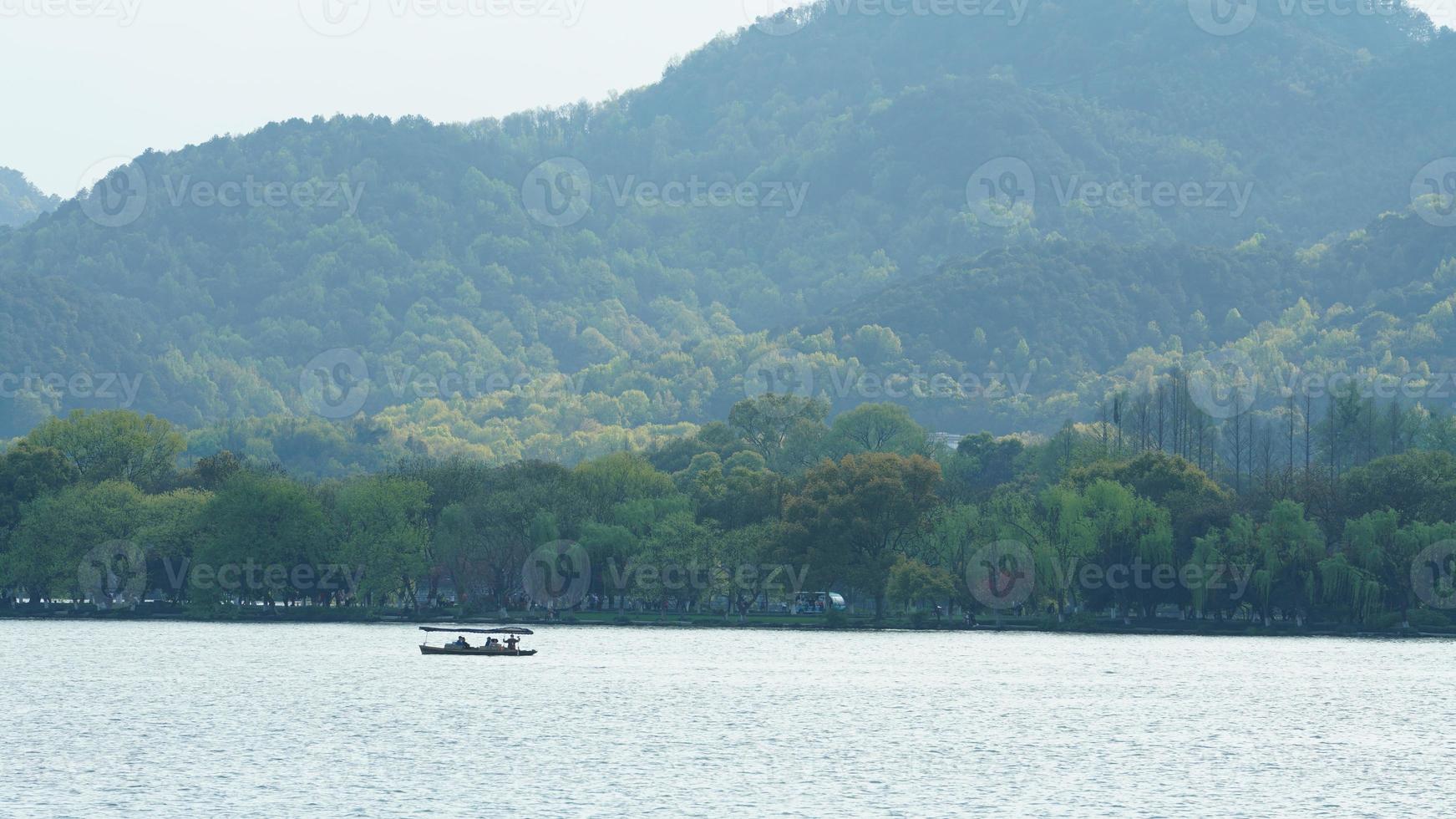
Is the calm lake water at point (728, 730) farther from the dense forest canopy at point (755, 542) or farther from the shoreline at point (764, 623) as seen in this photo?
the dense forest canopy at point (755, 542)

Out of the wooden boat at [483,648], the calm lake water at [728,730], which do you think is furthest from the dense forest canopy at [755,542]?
the wooden boat at [483,648]

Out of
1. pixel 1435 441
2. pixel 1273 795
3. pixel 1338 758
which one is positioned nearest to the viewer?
pixel 1273 795

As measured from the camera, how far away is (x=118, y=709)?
82812 mm

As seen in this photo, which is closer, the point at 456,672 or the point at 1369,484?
the point at 456,672

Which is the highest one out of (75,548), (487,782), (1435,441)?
(1435,441)

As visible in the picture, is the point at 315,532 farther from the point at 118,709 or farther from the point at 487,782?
the point at 487,782

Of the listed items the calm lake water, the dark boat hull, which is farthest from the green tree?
the dark boat hull

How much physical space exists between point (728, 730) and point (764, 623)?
6167 centimetres

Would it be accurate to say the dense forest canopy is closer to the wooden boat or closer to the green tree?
the green tree

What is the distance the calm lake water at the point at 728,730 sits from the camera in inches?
2398

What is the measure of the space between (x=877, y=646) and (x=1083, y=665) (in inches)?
731

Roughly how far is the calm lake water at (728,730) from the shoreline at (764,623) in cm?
503

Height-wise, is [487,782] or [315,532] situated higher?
[315,532]

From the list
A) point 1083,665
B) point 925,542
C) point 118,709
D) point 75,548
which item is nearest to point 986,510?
point 925,542
